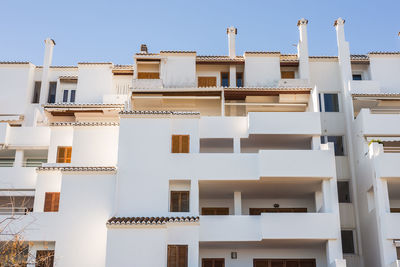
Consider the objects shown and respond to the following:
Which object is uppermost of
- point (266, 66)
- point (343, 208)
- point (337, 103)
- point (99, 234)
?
point (266, 66)

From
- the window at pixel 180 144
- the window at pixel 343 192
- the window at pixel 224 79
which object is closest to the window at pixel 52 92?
the window at pixel 224 79

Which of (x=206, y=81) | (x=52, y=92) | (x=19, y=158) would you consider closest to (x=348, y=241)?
(x=206, y=81)

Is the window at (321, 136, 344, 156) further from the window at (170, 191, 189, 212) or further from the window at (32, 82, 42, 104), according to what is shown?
the window at (32, 82, 42, 104)

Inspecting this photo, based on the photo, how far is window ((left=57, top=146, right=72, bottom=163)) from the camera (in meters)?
33.7

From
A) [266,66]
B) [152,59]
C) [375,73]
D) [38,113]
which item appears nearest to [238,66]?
[266,66]

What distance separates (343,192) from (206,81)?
12258mm

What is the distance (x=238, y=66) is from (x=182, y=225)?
49.9 feet

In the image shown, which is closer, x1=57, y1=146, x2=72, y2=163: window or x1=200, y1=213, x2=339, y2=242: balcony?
x1=200, y1=213, x2=339, y2=242: balcony

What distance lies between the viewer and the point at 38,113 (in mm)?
38062

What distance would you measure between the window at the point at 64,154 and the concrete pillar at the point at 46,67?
7.51m

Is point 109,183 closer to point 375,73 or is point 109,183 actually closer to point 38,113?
point 38,113

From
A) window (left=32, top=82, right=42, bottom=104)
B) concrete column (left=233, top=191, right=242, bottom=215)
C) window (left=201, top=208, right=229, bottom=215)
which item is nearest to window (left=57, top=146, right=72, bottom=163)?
window (left=32, top=82, right=42, bottom=104)

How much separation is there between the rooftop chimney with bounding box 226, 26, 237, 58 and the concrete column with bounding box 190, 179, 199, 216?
1291 cm

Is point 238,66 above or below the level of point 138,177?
above
